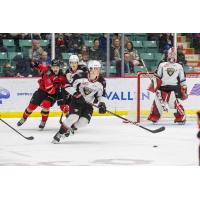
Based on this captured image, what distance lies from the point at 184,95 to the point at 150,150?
54 cm

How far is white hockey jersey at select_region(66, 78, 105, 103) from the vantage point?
10820 mm

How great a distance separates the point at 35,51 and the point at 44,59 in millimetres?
77

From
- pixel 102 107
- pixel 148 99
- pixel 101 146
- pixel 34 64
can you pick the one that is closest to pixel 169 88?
pixel 148 99

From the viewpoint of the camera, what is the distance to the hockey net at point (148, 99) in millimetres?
10742

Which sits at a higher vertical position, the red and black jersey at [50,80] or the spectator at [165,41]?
the spectator at [165,41]

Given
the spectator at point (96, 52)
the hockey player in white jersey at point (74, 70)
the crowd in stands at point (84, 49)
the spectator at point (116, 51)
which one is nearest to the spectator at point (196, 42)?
the crowd in stands at point (84, 49)

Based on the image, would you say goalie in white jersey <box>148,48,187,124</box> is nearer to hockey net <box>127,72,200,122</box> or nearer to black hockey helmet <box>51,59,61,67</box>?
hockey net <box>127,72,200,122</box>

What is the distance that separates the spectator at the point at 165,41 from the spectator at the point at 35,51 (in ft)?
2.54

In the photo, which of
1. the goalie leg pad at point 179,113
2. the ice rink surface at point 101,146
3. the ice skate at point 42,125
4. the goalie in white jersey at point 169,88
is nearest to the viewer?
the ice rink surface at point 101,146

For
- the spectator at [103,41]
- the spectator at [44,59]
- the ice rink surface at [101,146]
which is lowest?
the ice rink surface at [101,146]

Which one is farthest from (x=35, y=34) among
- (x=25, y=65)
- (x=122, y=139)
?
(x=122, y=139)

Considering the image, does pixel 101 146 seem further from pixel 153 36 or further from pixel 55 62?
pixel 153 36

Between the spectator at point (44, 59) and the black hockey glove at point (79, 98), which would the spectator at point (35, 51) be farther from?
the black hockey glove at point (79, 98)

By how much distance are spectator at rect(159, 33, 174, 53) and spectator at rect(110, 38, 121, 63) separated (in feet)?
0.89
